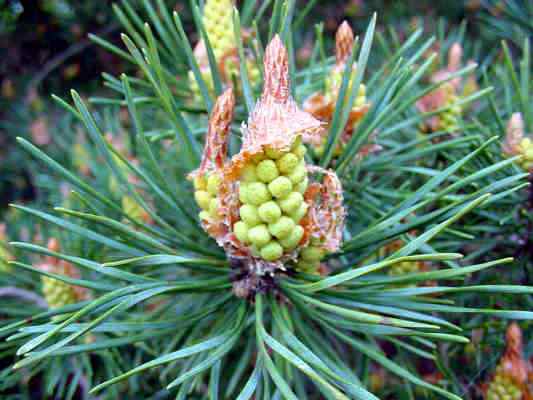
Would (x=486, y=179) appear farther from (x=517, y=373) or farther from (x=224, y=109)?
(x=224, y=109)

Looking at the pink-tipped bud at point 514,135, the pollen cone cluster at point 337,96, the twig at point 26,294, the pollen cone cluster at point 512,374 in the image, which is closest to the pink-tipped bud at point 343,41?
the pollen cone cluster at point 337,96

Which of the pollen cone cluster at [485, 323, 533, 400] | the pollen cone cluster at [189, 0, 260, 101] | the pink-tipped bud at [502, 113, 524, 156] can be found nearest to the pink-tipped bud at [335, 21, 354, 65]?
the pollen cone cluster at [189, 0, 260, 101]

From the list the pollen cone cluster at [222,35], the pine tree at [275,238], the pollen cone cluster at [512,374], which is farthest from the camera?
the pollen cone cluster at [222,35]

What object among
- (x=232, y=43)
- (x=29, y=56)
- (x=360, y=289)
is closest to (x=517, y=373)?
(x=360, y=289)

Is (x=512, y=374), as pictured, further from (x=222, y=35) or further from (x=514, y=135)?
(x=222, y=35)

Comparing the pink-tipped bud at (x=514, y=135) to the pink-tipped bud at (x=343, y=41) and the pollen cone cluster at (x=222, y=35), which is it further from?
the pollen cone cluster at (x=222, y=35)

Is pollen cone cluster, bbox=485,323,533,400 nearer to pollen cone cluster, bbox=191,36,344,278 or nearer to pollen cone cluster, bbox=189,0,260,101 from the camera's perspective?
pollen cone cluster, bbox=191,36,344,278

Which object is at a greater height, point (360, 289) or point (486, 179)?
point (486, 179)
